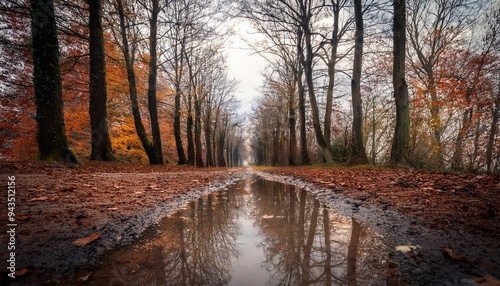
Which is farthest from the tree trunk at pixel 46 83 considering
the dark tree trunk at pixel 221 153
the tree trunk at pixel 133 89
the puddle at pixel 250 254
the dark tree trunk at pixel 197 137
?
the dark tree trunk at pixel 221 153

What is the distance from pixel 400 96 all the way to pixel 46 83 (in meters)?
9.66

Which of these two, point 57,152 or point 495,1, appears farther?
point 495,1

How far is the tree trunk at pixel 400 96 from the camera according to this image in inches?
255

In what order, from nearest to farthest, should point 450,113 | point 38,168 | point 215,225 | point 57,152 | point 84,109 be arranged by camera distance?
1. point 215,225
2. point 38,168
3. point 57,152
4. point 450,113
5. point 84,109

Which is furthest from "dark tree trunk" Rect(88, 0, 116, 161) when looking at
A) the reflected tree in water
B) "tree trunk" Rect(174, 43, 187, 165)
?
the reflected tree in water

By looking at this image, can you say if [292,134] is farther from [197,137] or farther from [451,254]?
[451,254]

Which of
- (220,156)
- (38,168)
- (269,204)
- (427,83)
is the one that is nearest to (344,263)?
(269,204)

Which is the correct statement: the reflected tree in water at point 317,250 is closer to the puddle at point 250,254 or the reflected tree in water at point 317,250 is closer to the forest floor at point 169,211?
the puddle at point 250,254

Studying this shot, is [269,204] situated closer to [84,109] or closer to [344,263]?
[344,263]

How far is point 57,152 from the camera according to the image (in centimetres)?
591

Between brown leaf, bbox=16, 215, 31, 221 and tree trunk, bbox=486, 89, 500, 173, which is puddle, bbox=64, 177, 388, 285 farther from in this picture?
tree trunk, bbox=486, 89, 500, 173

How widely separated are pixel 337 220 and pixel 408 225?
2.25ft

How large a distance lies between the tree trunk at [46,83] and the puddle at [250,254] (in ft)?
17.2

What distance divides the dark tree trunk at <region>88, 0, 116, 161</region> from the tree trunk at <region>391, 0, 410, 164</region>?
1002 cm
